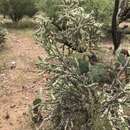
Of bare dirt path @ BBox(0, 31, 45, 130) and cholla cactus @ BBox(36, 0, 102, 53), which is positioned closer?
bare dirt path @ BBox(0, 31, 45, 130)

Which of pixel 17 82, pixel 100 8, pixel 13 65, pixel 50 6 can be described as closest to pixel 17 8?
pixel 50 6

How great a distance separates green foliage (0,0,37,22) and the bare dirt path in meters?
3.68

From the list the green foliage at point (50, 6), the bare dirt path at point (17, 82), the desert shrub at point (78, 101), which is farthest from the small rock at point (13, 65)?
the green foliage at point (50, 6)

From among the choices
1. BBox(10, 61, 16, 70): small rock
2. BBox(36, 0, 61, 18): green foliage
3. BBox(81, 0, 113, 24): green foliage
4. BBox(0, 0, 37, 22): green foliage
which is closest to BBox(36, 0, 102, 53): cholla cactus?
BBox(10, 61, 16, 70): small rock

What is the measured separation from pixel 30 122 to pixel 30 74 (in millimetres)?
2915

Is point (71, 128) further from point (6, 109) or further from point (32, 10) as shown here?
point (32, 10)

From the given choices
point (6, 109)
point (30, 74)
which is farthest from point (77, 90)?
point (30, 74)

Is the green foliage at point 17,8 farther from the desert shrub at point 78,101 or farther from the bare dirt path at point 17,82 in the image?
the desert shrub at point 78,101

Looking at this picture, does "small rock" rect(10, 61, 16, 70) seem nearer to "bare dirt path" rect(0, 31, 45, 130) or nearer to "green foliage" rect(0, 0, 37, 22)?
"bare dirt path" rect(0, 31, 45, 130)

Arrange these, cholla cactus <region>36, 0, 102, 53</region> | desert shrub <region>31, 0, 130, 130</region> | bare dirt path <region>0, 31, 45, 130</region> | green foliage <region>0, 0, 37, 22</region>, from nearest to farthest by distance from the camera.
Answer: desert shrub <region>31, 0, 130, 130</region>, bare dirt path <region>0, 31, 45, 130</region>, cholla cactus <region>36, 0, 102, 53</region>, green foliage <region>0, 0, 37, 22</region>

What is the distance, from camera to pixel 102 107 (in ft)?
24.8

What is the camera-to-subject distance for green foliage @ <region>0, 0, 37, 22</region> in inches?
717

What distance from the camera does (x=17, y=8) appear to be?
1844 cm

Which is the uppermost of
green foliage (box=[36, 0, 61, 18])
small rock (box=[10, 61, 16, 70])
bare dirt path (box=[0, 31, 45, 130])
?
green foliage (box=[36, 0, 61, 18])
